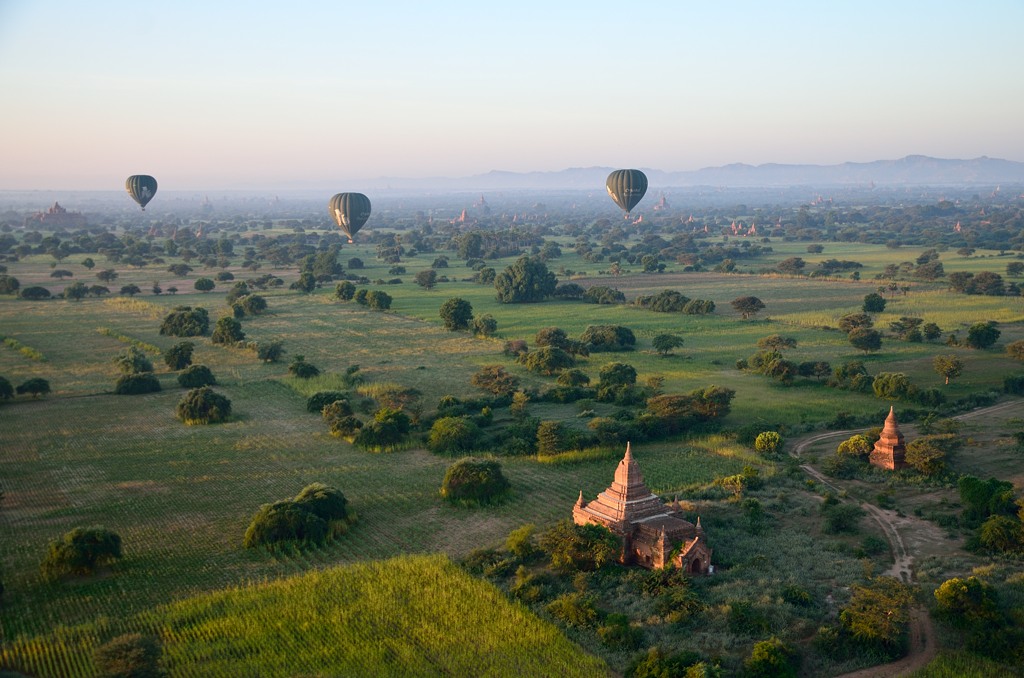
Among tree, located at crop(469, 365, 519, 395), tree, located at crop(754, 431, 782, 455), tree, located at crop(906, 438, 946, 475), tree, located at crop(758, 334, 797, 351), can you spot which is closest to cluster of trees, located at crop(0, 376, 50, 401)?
tree, located at crop(469, 365, 519, 395)

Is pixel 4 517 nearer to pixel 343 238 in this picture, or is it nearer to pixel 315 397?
pixel 315 397

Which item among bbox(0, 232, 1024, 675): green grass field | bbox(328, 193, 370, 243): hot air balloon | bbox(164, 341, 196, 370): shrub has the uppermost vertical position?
bbox(328, 193, 370, 243): hot air balloon

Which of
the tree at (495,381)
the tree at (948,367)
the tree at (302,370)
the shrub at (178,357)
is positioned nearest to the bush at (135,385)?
the shrub at (178,357)

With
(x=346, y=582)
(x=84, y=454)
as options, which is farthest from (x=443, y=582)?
(x=84, y=454)

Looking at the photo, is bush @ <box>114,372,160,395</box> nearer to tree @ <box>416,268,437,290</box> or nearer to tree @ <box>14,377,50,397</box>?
tree @ <box>14,377,50,397</box>

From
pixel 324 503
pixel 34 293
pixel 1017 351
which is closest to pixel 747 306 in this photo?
pixel 1017 351

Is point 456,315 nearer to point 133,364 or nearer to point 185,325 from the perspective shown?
point 185,325
